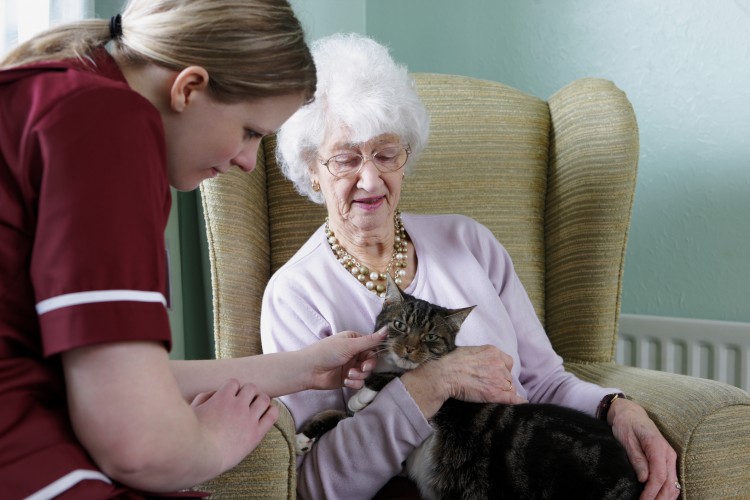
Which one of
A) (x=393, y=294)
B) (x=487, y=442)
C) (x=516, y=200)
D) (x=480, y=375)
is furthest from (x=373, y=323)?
(x=516, y=200)

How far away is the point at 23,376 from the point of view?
2.37 ft

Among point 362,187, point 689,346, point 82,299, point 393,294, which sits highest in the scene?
point 82,299

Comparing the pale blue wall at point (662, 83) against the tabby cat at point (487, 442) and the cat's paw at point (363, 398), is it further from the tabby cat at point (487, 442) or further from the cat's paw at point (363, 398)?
the cat's paw at point (363, 398)

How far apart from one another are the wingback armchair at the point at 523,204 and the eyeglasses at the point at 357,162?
292 millimetres

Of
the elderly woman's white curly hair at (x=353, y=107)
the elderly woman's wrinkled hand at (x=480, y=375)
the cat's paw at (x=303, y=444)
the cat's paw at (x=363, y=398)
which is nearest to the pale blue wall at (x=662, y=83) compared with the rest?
the elderly woman's white curly hair at (x=353, y=107)

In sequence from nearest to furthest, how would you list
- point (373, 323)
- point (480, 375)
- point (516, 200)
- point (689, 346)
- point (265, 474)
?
point (265, 474) → point (480, 375) → point (373, 323) → point (516, 200) → point (689, 346)

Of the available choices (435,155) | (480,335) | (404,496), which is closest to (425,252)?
(480,335)

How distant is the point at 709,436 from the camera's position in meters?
1.30

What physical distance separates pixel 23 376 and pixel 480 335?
3.36ft

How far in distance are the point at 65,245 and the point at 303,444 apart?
81 cm

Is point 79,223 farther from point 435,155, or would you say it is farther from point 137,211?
point 435,155

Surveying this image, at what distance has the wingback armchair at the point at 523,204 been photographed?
5.66ft

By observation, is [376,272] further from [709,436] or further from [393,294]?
[709,436]

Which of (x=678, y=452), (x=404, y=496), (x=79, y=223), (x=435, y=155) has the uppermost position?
(x=79, y=223)
